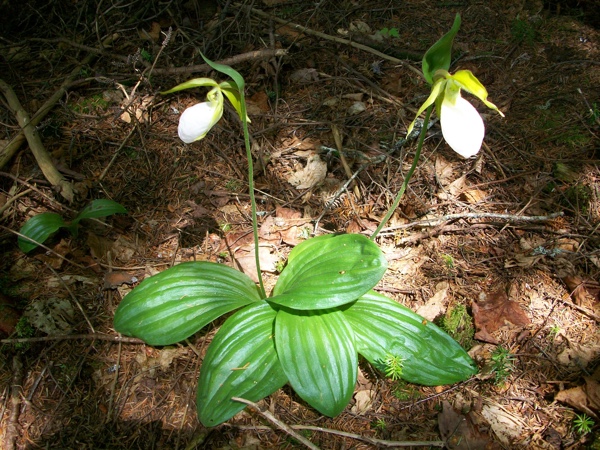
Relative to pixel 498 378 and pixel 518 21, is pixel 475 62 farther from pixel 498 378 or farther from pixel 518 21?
pixel 498 378

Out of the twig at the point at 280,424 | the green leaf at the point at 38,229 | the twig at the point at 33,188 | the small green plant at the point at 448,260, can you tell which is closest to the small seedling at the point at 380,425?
the twig at the point at 280,424

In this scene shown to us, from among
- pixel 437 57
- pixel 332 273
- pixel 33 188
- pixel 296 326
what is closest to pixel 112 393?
pixel 296 326

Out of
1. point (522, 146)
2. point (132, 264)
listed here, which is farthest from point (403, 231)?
point (132, 264)

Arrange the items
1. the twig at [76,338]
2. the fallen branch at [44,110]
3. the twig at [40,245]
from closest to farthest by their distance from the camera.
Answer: the twig at [76,338]
the twig at [40,245]
the fallen branch at [44,110]

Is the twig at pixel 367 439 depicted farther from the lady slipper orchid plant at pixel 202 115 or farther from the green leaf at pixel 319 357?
the lady slipper orchid plant at pixel 202 115

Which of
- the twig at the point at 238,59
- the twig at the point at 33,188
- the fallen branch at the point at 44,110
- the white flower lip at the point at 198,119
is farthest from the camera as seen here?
the twig at the point at 238,59

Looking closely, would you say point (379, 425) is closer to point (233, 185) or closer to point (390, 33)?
point (233, 185)
